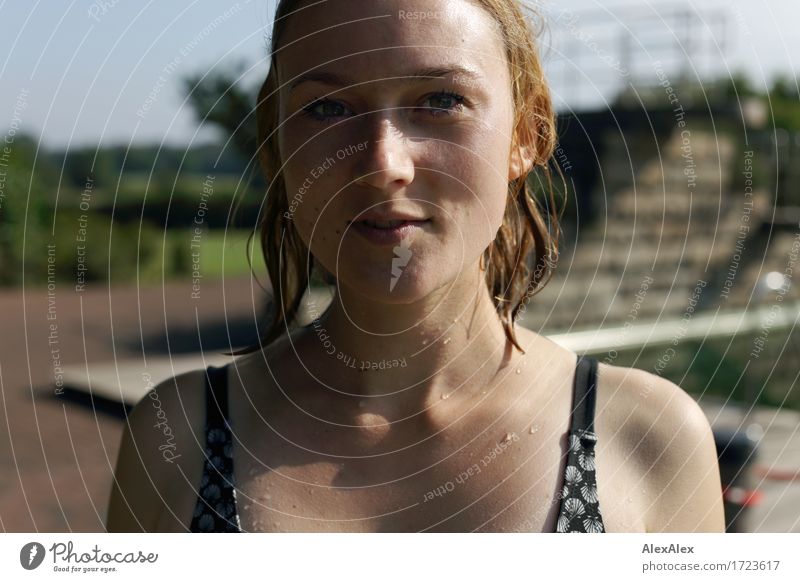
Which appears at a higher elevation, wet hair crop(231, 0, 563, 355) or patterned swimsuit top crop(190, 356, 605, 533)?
wet hair crop(231, 0, 563, 355)

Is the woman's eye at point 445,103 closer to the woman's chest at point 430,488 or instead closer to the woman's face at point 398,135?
the woman's face at point 398,135

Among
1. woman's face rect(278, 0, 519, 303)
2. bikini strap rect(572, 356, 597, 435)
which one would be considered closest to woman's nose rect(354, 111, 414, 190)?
woman's face rect(278, 0, 519, 303)

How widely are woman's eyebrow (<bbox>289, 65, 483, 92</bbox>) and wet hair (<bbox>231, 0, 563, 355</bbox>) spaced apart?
0.06 metres

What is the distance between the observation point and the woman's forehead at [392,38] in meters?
0.81

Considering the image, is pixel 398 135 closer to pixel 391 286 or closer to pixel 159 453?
pixel 391 286

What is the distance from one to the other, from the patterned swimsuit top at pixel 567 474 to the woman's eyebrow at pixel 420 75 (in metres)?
0.33

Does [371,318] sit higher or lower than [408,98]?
lower

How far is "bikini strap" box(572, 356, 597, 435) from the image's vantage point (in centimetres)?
94

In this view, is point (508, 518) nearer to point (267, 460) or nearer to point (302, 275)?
point (267, 460)

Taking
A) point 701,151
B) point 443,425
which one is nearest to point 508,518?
point 443,425

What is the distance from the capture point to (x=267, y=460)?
3.10 ft

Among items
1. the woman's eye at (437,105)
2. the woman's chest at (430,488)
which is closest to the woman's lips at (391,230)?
the woman's eye at (437,105)

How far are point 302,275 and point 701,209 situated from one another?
5544 mm

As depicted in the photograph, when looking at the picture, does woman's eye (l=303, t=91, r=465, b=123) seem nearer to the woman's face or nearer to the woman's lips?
the woman's face
